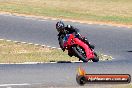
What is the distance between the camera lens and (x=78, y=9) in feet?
117

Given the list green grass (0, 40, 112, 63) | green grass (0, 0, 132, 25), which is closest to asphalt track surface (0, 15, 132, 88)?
green grass (0, 40, 112, 63)

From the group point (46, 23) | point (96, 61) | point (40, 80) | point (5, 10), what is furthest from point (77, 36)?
point (5, 10)

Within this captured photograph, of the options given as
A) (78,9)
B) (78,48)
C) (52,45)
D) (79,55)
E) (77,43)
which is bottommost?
(78,9)

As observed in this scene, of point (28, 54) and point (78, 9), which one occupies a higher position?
point (28, 54)

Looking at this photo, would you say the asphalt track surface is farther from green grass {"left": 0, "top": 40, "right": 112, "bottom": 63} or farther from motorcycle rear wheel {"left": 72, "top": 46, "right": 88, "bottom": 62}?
green grass {"left": 0, "top": 40, "right": 112, "bottom": 63}

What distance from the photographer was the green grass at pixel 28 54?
1768 cm

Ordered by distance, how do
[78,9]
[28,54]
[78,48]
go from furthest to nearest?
[78,9], [28,54], [78,48]

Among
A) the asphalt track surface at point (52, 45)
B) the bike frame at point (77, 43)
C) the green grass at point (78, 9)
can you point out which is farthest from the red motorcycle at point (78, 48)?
the green grass at point (78, 9)

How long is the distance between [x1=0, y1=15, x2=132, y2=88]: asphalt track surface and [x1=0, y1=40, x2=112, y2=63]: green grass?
1.35m

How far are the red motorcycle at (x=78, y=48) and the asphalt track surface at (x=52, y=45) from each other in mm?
757

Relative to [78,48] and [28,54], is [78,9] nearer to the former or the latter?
[28,54]

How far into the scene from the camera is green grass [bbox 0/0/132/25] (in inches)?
1248

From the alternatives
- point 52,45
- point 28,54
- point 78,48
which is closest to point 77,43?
point 78,48

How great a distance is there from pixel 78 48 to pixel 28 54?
2544mm
